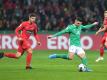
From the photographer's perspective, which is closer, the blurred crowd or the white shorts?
the white shorts

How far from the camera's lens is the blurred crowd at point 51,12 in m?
32.5

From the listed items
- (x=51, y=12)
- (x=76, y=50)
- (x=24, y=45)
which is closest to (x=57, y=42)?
(x=51, y=12)

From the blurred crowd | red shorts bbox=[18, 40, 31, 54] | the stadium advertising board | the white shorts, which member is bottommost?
the white shorts

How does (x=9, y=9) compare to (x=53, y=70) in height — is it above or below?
above

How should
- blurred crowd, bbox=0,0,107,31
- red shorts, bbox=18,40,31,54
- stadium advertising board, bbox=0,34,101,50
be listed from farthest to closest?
blurred crowd, bbox=0,0,107,31
stadium advertising board, bbox=0,34,101,50
red shorts, bbox=18,40,31,54

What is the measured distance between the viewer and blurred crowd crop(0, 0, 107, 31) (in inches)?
1281

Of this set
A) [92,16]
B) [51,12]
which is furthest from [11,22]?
[92,16]

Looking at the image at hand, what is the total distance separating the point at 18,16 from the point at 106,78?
57.7 feet

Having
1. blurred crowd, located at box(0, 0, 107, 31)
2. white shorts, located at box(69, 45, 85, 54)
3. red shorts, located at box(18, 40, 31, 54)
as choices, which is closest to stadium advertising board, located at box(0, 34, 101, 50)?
blurred crowd, located at box(0, 0, 107, 31)

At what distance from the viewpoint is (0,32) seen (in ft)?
101

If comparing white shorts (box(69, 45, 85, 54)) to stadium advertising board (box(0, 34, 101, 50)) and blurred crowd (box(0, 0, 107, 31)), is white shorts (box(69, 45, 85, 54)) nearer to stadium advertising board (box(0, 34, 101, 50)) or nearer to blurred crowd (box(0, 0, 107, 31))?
stadium advertising board (box(0, 34, 101, 50))

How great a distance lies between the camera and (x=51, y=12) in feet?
110

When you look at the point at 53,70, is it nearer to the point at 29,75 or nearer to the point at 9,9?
the point at 29,75

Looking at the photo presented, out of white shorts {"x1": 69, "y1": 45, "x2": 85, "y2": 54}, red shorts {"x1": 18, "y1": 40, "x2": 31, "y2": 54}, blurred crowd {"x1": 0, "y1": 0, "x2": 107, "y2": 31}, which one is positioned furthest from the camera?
blurred crowd {"x1": 0, "y1": 0, "x2": 107, "y2": 31}
